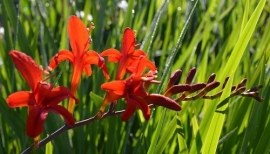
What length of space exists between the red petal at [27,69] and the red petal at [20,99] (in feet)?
0.10

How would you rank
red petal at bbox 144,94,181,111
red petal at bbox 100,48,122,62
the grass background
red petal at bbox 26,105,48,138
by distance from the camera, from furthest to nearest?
the grass background → red petal at bbox 100,48,122,62 → red petal at bbox 144,94,181,111 → red petal at bbox 26,105,48,138

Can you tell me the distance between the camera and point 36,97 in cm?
78

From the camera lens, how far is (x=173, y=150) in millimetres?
1363

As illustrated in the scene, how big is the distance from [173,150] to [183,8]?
1024 millimetres

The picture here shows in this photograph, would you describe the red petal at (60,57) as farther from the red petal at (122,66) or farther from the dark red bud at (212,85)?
the dark red bud at (212,85)

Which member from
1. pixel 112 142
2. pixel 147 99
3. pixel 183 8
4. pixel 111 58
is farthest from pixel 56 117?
pixel 183 8

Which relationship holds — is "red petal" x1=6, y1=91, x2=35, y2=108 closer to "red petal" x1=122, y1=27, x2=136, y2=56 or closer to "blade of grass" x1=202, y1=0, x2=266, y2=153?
"red petal" x1=122, y1=27, x2=136, y2=56

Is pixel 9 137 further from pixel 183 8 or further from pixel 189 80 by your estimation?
pixel 183 8

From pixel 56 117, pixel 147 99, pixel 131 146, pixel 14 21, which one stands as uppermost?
pixel 14 21

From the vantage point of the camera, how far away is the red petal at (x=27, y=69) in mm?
779

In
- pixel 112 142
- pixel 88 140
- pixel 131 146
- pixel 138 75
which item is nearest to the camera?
pixel 138 75

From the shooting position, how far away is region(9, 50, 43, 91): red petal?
0.78m

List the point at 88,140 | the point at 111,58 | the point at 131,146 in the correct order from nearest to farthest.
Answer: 1. the point at 111,58
2. the point at 88,140
3. the point at 131,146

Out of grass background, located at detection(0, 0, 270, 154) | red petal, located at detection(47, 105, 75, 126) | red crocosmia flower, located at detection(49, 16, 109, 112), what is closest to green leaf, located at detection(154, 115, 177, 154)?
grass background, located at detection(0, 0, 270, 154)
